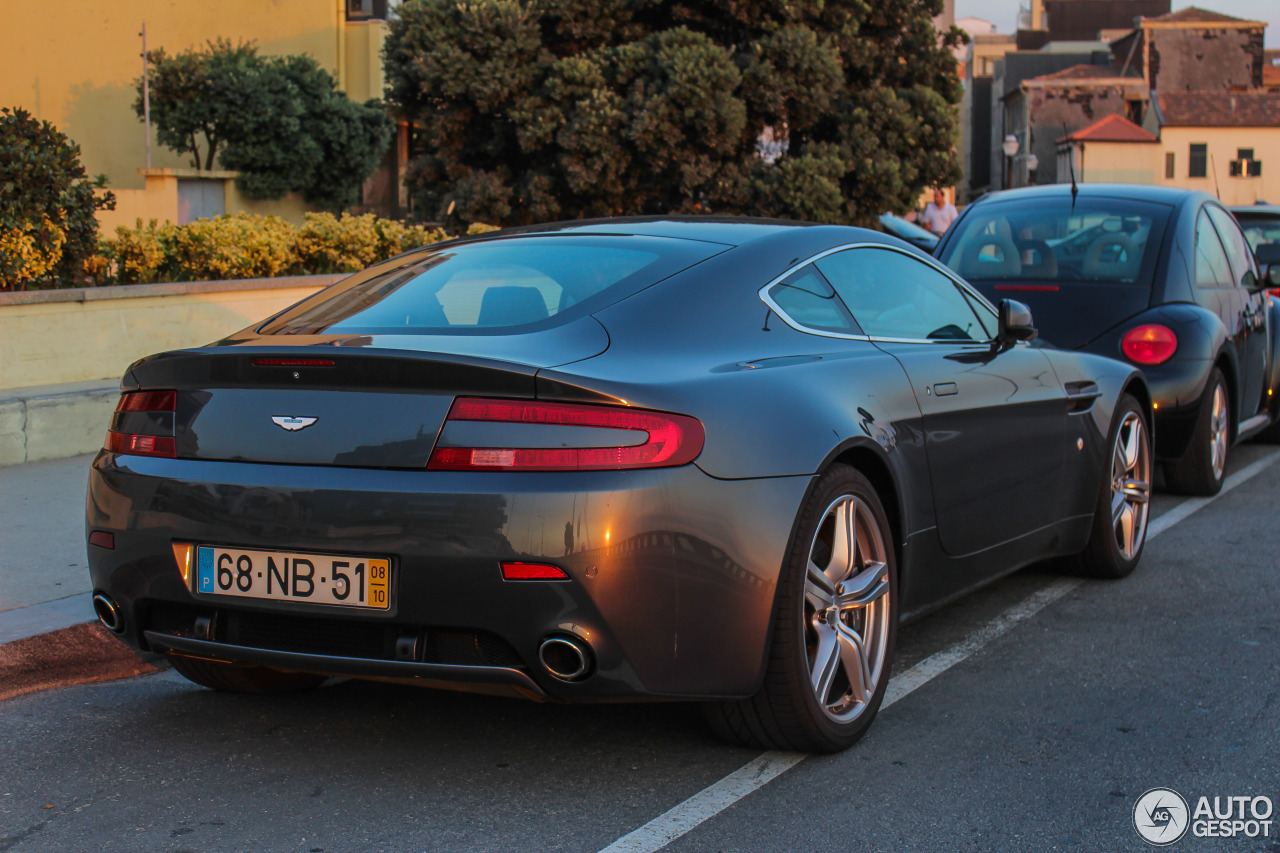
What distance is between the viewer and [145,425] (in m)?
3.45

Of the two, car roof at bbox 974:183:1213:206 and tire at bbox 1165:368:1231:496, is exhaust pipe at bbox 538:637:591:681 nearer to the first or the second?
tire at bbox 1165:368:1231:496

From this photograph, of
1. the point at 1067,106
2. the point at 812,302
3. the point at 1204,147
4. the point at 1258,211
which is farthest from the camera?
the point at 1067,106

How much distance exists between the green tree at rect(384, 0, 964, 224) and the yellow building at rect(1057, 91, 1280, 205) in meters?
44.3

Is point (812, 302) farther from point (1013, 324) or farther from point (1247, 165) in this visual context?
point (1247, 165)

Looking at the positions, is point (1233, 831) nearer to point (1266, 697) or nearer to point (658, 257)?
point (1266, 697)

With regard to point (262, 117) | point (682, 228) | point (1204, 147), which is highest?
point (1204, 147)

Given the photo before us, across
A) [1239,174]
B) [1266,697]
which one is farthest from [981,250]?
[1239,174]

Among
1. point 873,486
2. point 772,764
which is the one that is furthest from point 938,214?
point 772,764

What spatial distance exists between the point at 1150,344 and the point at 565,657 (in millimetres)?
5167

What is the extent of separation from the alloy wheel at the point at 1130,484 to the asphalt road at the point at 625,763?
3.07 ft

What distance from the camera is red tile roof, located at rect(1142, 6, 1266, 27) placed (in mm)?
74812

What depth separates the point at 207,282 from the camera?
31.1ft

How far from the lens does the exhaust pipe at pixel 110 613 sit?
11.3ft

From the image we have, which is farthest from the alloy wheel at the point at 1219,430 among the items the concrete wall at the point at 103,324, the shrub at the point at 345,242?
the shrub at the point at 345,242
